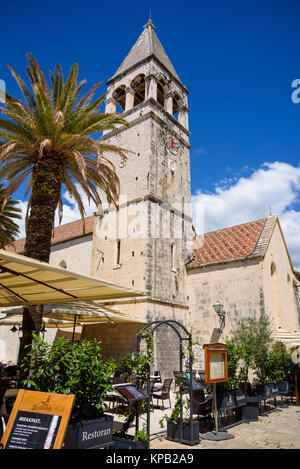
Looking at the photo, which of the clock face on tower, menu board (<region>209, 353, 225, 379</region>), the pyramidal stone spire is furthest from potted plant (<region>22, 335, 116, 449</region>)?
the pyramidal stone spire

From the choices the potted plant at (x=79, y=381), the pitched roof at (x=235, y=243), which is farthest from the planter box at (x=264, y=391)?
the potted plant at (x=79, y=381)

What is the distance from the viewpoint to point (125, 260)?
18047mm

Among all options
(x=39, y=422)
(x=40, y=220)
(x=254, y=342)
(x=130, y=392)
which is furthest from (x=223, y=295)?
(x=39, y=422)

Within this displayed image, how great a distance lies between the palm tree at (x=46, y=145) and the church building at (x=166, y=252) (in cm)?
485

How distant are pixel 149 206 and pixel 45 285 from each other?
39.0 feet

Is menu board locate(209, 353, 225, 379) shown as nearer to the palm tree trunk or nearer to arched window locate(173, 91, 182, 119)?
the palm tree trunk

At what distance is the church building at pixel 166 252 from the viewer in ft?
54.9

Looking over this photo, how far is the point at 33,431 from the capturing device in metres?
3.81

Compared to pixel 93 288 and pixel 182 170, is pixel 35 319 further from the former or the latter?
pixel 182 170

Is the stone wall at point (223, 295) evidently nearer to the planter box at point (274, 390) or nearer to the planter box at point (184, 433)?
the planter box at point (274, 390)

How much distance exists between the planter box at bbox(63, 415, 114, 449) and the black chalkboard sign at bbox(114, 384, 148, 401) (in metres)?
0.83

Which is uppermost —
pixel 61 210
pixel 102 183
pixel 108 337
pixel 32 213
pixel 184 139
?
pixel 184 139
